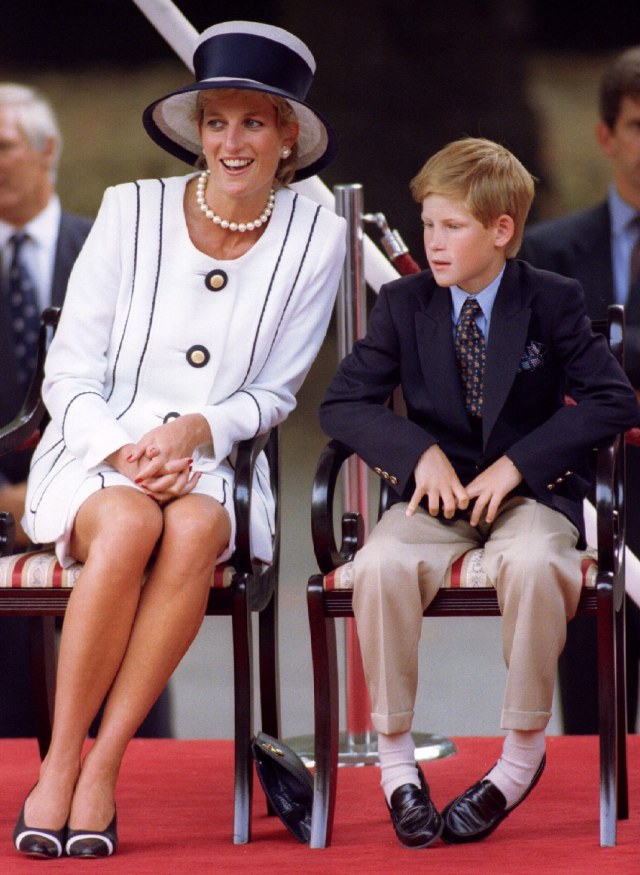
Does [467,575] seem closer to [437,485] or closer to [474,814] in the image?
[437,485]

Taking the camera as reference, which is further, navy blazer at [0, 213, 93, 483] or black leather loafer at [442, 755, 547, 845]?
navy blazer at [0, 213, 93, 483]

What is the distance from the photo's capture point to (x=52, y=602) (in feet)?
9.49

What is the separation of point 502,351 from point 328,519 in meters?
0.47

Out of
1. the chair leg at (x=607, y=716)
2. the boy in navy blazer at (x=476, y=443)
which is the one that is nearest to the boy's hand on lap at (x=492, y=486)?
the boy in navy blazer at (x=476, y=443)

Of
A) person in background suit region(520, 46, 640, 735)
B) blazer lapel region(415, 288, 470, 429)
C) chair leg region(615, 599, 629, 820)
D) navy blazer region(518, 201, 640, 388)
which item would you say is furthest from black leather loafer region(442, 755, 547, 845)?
navy blazer region(518, 201, 640, 388)

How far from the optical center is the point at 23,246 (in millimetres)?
4523

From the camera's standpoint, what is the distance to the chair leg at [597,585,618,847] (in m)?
2.72

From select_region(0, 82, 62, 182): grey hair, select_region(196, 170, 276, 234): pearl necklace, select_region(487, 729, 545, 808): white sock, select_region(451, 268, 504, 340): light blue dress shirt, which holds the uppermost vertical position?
select_region(0, 82, 62, 182): grey hair

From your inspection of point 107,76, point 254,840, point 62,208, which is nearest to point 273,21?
point 107,76

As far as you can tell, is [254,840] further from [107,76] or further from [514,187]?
[107,76]

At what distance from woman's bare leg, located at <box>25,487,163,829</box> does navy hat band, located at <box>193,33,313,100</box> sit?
3.19ft

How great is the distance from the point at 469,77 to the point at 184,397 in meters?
1.73

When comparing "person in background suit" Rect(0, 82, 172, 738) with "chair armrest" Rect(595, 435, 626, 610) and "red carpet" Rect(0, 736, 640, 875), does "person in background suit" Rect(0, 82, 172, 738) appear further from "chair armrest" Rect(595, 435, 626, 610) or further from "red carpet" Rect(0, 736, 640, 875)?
"chair armrest" Rect(595, 435, 626, 610)

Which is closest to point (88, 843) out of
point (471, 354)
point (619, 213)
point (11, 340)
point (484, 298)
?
point (471, 354)
